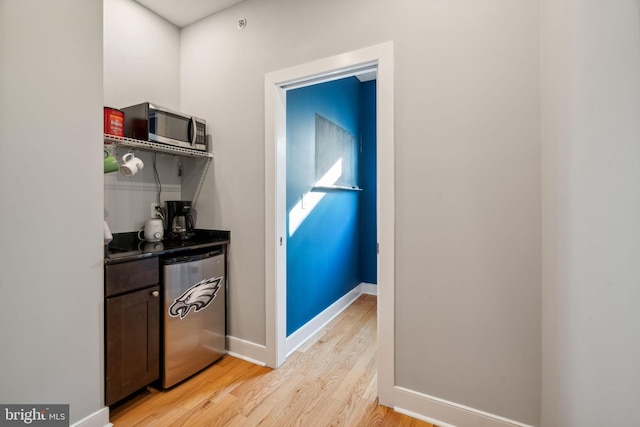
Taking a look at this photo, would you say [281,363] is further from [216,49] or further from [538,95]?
[216,49]

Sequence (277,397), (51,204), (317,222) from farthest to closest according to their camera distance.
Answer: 1. (317,222)
2. (277,397)
3. (51,204)

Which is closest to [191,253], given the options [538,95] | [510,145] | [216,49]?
[216,49]

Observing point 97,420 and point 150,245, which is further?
point 150,245

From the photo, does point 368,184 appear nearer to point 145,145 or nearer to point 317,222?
point 317,222

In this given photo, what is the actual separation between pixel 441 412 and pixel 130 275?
1918 millimetres

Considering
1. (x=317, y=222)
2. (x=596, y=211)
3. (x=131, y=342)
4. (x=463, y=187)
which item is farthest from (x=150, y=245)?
(x=596, y=211)

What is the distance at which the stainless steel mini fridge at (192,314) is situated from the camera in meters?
1.81

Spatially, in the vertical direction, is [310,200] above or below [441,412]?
above

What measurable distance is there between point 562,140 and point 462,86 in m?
0.58

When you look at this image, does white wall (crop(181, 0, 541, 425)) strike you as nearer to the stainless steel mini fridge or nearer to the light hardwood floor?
the light hardwood floor

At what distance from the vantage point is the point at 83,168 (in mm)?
1440

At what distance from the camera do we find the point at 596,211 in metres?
0.93

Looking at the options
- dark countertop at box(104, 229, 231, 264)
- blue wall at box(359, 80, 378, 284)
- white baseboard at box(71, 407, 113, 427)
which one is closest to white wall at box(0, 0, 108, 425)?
white baseboard at box(71, 407, 113, 427)

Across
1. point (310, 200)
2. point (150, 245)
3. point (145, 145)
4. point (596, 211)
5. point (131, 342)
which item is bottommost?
point (131, 342)
